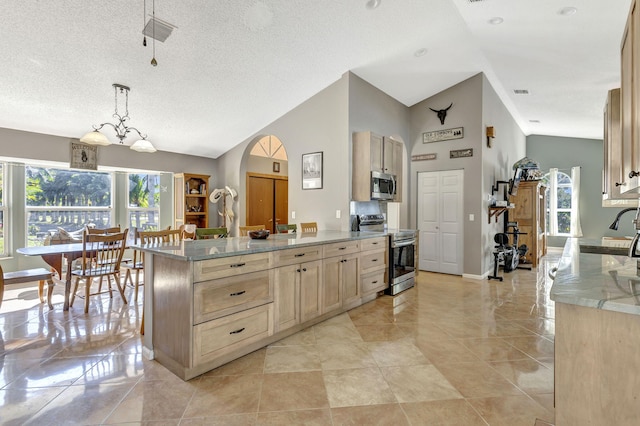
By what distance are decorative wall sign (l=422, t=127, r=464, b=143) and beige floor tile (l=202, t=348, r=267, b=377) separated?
16.7ft

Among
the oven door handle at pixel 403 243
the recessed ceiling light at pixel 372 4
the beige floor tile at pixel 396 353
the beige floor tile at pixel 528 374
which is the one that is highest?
the recessed ceiling light at pixel 372 4

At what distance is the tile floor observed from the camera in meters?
1.87

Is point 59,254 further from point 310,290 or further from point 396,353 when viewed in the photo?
point 396,353

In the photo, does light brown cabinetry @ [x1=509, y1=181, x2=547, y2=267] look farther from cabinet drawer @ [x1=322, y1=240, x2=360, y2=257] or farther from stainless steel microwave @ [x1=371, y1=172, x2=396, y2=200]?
cabinet drawer @ [x1=322, y1=240, x2=360, y2=257]

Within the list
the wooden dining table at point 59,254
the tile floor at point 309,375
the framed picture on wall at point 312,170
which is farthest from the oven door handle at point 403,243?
the wooden dining table at point 59,254

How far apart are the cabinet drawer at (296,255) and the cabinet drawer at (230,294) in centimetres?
15

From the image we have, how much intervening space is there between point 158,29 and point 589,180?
10.7 metres

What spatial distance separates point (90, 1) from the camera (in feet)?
9.02

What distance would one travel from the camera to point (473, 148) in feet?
18.4

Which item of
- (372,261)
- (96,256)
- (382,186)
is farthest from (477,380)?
(96,256)

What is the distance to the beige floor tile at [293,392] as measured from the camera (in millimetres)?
1961

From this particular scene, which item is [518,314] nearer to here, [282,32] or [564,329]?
[564,329]

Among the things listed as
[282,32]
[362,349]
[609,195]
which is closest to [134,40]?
[282,32]

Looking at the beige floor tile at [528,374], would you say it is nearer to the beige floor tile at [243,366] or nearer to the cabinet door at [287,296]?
the cabinet door at [287,296]
